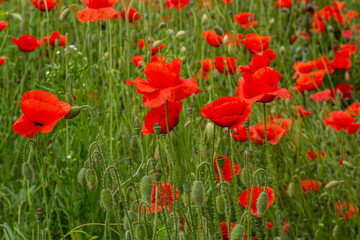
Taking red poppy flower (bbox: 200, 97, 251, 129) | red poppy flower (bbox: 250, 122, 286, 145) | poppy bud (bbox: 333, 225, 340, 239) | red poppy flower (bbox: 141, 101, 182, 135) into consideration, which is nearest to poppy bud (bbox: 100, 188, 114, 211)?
red poppy flower (bbox: 141, 101, 182, 135)

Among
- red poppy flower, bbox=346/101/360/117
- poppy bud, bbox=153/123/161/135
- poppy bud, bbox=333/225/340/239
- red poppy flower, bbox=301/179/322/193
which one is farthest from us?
red poppy flower, bbox=346/101/360/117

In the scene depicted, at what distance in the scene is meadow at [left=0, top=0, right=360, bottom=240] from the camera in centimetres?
111

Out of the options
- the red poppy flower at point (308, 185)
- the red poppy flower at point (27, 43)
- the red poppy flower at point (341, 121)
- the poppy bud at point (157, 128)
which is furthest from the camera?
the red poppy flower at point (27, 43)

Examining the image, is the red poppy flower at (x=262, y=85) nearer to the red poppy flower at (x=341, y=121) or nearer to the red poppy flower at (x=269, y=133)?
the red poppy flower at (x=269, y=133)

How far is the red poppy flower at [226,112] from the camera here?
1078mm

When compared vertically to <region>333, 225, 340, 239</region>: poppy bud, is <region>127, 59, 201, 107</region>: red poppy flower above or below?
above

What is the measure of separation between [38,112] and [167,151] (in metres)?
0.32

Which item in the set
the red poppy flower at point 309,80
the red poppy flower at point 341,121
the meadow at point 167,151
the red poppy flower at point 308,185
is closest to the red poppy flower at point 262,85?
the meadow at point 167,151

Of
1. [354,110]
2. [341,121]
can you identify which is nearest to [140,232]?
[341,121]

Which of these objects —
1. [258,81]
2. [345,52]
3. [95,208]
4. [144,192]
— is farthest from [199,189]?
[345,52]

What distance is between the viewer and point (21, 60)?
2834 mm

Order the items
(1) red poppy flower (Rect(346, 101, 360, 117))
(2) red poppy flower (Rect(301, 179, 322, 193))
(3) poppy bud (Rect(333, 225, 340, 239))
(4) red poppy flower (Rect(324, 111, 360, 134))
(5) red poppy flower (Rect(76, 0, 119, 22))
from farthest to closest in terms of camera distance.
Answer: (1) red poppy flower (Rect(346, 101, 360, 117)) < (2) red poppy flower (Rect(301, 179, 322, 193)) < (4) red poppy flower (Rect(324, 111, 360, 134)) < (3) poppy bud (Rect(333, 225, 340, 239)) < (5) red poppy flower (Rect(76, 0, 119, 22))

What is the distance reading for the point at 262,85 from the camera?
3.73ft

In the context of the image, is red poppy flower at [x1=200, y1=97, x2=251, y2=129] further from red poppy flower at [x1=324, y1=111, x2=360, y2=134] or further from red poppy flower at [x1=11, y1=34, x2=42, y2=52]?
red poppy flower at [x1=11, y1=34, x2=42, y2=52]
